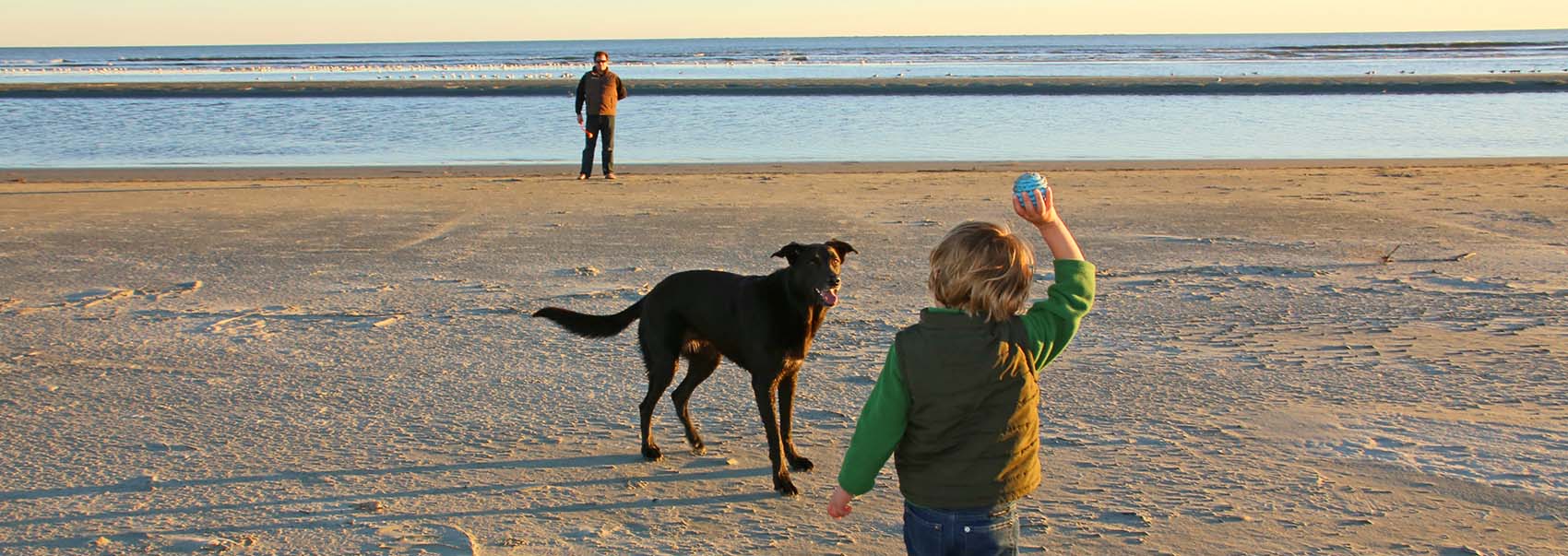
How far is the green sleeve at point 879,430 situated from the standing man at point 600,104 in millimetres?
12556

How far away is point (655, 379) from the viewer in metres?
5.07

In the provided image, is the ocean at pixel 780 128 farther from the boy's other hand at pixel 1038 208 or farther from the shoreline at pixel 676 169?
the boy's other hand at pixel 1038 208

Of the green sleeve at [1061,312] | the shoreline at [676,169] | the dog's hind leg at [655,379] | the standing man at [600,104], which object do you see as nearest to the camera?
the green sleeve at [1061,312]

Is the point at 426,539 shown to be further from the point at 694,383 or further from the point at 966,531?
the point at 966,531

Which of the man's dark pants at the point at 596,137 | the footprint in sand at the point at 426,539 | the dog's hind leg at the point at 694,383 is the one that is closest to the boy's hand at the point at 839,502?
the footprint in sand at the point at 426,539

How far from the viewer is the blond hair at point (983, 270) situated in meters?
2.76

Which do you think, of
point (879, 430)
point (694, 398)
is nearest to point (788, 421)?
point (694, 398)

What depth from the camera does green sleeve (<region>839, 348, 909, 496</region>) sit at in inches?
112

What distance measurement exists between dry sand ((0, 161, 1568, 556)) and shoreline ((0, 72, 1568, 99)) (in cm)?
2844

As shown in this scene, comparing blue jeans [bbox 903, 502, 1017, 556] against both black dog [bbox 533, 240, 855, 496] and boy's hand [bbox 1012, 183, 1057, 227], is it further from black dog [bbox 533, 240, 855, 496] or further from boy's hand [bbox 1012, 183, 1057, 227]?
black dog [bbox 533, 240, 855, 496]

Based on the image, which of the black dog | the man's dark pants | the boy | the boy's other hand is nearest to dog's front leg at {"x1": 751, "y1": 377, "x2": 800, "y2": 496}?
the black dog

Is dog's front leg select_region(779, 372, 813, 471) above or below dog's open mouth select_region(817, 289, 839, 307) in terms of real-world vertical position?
below

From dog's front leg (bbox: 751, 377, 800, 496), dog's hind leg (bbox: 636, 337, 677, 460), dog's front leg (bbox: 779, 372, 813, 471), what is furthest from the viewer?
dog's hind leg (bbox: 636, 337, 677, 460)

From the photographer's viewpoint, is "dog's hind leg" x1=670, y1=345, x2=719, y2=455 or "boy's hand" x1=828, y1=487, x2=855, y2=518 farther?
"dog's hind leg" x1=670, y1=345, x2=719, y2=455
